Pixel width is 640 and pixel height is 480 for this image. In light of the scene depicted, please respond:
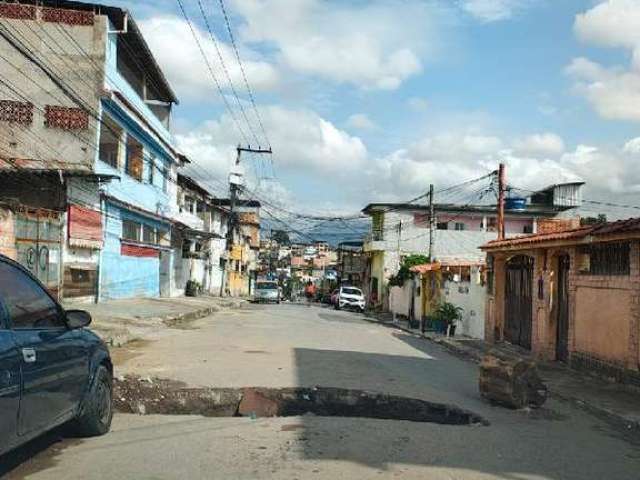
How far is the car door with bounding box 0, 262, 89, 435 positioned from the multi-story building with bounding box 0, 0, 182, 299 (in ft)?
40.5

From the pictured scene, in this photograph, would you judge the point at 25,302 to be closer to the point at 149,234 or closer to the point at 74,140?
the point at 74,140

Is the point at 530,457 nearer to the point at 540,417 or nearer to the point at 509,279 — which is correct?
the point at 540,417

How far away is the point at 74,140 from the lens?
23328 millimetres

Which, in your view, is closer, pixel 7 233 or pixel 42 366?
A: pixel 42 366

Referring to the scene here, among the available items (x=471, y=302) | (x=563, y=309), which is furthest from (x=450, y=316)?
(x=563, y=309)

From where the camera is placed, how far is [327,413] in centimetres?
929

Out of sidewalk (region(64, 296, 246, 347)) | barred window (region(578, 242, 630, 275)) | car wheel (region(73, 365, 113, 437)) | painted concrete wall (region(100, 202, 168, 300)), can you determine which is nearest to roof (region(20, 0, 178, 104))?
painted concrete wall (region(100, 202, 168, 300))

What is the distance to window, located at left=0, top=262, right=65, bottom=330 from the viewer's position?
195 inches

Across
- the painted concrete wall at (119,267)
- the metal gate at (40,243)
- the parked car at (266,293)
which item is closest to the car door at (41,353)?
the metal gate at (40,243)

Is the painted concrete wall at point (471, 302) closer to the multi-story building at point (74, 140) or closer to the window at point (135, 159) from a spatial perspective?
the multi-story building at point (74, 140)

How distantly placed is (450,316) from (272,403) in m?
17.0

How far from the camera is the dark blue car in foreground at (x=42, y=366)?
14.9 feet

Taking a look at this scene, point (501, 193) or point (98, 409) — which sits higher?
point (501, 193)

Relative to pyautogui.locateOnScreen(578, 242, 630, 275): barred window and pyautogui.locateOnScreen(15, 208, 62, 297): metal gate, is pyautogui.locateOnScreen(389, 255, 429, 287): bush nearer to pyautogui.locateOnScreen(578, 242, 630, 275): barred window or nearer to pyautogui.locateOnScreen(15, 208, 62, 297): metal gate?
pyautogui.locateOnScreen(15, 208, 62, 297): metal gate
